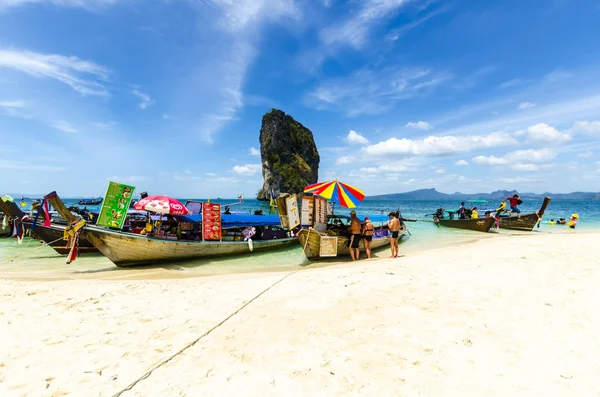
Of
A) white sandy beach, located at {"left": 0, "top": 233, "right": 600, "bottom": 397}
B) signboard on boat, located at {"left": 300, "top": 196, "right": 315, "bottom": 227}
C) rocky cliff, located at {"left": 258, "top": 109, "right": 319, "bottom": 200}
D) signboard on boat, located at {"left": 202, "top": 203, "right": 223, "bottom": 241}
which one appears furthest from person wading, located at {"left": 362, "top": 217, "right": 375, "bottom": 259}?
rocky cliff, located at {"left": 258, "top": 109, "right": 319, "bottom": 200}

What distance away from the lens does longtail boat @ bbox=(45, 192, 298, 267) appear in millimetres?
10883

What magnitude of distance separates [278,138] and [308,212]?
7827 centimetres

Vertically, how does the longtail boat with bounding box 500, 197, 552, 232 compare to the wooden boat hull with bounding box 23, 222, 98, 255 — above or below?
below

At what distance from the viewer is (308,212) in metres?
12.9

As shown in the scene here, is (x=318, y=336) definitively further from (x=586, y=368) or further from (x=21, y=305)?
(x=21, y=305)

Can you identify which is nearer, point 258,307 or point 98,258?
point 258,307

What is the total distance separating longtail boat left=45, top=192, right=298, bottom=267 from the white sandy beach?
339 centimetres

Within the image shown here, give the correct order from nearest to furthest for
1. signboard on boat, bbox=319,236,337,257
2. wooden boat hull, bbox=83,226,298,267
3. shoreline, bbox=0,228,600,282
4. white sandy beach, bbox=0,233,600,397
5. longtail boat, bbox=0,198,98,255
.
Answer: white sandy beach, bbox=0,233,600,397 → shoreline, bbox=0,228,600,282 → wooden boat hull, bbox=83,226,298,267 → signboard on boat, bbox=319,236,337,257 → longtail boat, bbox=0,198,98,255

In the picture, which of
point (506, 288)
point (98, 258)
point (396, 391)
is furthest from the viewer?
point (98, 258)

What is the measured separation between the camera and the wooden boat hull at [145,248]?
1109cm

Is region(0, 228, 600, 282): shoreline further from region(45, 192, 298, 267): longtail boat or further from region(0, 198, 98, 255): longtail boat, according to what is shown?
region(0, 198, 98, 255): longtail boat

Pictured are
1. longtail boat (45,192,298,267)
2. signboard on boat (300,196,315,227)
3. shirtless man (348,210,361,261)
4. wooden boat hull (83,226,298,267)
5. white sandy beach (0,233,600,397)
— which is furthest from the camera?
signboard on boat (300,196,315,227)

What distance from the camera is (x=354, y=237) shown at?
512 inches

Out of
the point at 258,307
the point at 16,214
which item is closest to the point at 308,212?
the point at 258,307
